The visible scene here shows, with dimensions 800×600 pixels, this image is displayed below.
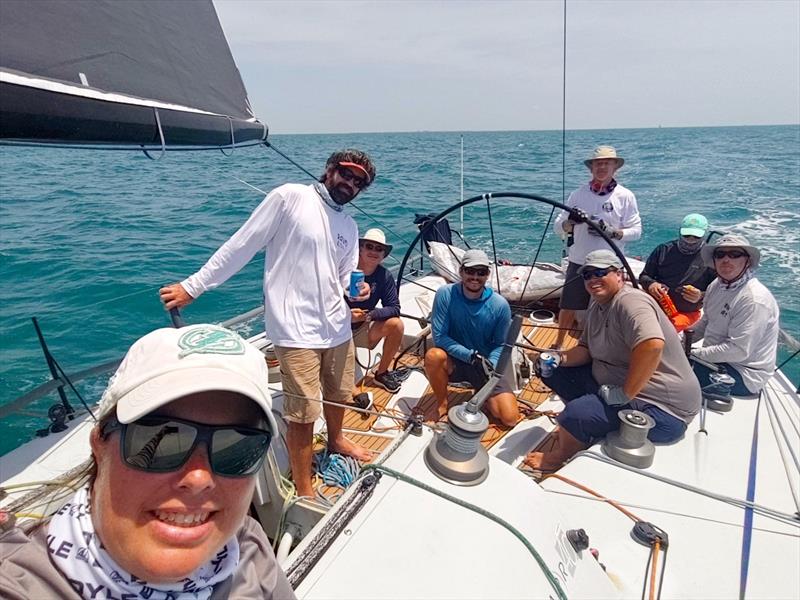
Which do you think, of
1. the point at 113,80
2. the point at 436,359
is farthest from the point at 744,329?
the point at 113,80

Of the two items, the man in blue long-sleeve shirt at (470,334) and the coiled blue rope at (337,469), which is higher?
the man in blue long-sleeve shirt at (470,334)

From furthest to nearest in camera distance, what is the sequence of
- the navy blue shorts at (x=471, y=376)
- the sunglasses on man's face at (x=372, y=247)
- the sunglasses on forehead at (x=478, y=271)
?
1. the sunglasses on man's face at (x=372, y=247)
2. the navy blue shorts at (x=471, y=376)
3. the sunglasses on forehead at (x=478, y=271)

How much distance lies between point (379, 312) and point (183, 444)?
3075 mm

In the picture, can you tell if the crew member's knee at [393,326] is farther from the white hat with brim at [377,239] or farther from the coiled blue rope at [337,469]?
the coiled blue rope at [337,469]

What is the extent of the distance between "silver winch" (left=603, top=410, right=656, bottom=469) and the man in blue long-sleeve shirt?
822 mm

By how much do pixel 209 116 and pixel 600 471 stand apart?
2.42 metres

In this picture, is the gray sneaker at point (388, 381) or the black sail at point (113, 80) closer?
the black sail at point (113, 80)

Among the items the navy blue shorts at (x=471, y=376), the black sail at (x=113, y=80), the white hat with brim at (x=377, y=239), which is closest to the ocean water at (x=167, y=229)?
the black sail at (x=113, y=80)

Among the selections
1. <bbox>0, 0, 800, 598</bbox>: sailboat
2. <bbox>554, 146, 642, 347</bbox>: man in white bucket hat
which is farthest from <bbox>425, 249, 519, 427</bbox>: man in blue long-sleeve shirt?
<bbox>554, 146, 642, 347</bbox>: man in white bucket hat

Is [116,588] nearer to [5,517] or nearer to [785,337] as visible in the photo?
[5,517]

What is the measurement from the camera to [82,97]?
3.98 ft

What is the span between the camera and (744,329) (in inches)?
113

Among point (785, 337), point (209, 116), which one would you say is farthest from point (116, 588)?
point (785, 337)

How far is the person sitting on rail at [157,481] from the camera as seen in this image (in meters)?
0.68
